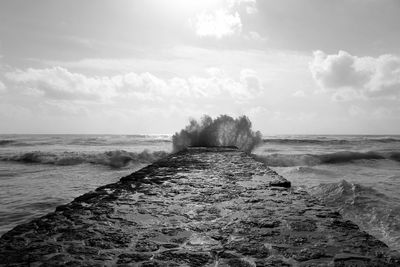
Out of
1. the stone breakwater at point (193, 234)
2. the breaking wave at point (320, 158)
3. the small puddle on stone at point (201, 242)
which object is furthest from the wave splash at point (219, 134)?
the small puddle on stone at point (201, 242)

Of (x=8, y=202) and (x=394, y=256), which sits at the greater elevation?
(x=394, y=256)

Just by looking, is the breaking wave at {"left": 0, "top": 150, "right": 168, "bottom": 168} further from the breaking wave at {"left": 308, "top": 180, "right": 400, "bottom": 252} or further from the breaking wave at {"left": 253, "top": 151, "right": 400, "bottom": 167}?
the breaking wave at {"left": 308, "top": 180, "right": 400, "bottom": 252}

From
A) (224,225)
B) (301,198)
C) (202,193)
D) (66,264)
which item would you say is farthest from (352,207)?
(66,264)

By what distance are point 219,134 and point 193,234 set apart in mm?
16763

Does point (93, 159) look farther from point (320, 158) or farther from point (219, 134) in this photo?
point (320, 158)

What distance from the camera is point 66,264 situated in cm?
180

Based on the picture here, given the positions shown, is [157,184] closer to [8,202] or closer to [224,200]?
[224,200]

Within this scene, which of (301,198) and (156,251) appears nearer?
(156,251)

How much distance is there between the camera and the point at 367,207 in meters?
6.08

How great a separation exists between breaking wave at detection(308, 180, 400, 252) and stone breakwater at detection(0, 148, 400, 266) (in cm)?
208

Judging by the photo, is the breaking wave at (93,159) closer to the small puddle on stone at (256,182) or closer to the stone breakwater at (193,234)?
the small puddle on stone at (256,182)

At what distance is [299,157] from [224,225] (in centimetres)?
1620

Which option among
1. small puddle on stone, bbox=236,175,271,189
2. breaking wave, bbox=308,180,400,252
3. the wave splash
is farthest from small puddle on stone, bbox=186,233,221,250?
the wave splash

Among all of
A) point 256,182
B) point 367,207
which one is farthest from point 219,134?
point 256,182
